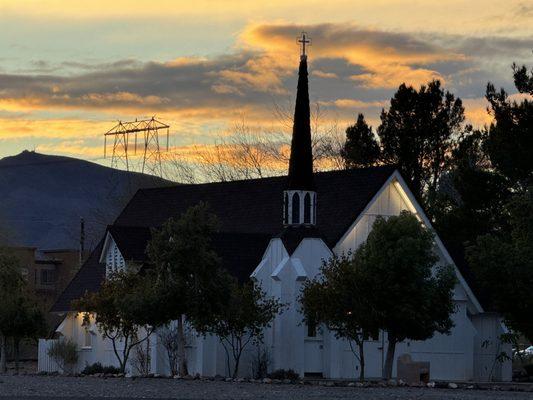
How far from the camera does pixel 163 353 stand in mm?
58812

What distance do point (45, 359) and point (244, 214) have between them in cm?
1147

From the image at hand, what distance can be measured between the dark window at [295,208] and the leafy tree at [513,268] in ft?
22.8

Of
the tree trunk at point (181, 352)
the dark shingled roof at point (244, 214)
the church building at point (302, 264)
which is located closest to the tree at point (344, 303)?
the church building at point (302, 264)

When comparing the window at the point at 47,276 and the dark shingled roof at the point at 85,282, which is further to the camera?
the window at the point at 47,276

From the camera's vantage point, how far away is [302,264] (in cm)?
5747

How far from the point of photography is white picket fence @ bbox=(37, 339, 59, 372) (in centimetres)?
6644

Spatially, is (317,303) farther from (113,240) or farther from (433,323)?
(113,240)

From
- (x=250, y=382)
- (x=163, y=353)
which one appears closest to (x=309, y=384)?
(x=250, y=382)

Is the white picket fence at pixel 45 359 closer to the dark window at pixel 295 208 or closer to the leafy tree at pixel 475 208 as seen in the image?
the dark window at pixel 295 208

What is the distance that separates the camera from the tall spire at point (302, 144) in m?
59.7

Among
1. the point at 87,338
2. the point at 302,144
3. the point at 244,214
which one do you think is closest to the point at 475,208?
the point at 244,214

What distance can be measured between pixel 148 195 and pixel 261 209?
970 cm

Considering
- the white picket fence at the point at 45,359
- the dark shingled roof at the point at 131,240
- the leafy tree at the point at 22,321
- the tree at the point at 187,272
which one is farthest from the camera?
the white picket fence at the point at 45,359

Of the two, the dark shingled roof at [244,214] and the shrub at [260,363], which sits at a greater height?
the dark shingled roof at [244,214]
